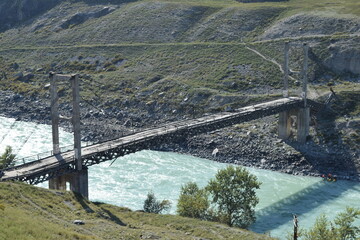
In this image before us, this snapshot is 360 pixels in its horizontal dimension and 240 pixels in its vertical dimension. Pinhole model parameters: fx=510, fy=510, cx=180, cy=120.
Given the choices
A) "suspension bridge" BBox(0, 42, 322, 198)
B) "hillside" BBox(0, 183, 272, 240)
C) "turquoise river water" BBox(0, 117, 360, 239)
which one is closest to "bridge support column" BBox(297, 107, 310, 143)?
"suspension bridge" BBox(0, 42, 322, 198)

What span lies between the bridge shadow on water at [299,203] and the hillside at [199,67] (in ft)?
13.0

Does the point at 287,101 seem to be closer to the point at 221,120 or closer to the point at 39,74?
the point at 221,120

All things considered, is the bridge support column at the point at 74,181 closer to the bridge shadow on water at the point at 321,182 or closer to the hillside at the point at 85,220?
the hillside at the point at 85,220

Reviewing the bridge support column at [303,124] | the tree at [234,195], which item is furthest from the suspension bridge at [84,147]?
the tree at [234,195]

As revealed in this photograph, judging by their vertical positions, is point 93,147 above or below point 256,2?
below

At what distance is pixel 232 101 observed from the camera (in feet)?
219

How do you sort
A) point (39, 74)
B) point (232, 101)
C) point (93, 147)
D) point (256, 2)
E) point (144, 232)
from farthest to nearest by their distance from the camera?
1. point (256, 2)
2. point (39, 74)
3. point (232, 101)
4. point (93, 147)
5. point (144, 232)

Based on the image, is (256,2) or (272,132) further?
(256,2)

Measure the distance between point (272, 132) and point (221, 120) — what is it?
1370cm

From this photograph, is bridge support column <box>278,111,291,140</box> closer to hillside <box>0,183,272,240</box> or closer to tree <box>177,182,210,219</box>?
tree <box>177,182,210,219</box>

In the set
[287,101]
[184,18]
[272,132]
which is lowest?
[272,132]

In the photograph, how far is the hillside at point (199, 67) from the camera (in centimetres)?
5647

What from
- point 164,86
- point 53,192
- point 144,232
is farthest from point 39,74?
point 144,232

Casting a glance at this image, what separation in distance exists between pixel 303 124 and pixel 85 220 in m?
37.1
